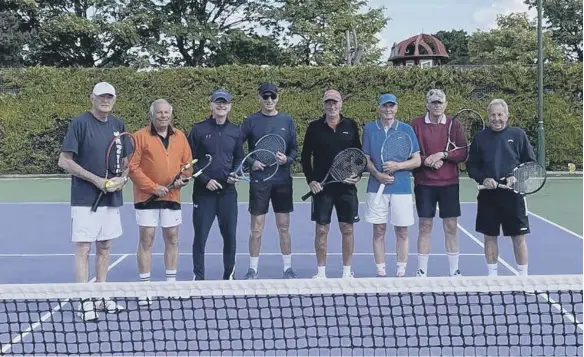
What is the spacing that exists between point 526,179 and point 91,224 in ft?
9.57

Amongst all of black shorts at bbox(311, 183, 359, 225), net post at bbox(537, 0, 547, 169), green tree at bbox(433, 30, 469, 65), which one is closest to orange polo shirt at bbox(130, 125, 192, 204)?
black shorts at bbox(311, 183, 359, 225)

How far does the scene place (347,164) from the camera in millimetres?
4625

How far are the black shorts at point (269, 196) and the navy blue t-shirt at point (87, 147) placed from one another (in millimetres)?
1207

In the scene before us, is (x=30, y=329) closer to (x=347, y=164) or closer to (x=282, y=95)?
(x=347, y=164)

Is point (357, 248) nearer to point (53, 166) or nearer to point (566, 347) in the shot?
point (566, 347)

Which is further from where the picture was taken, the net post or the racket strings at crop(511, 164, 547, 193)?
the net post

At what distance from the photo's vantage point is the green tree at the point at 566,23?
125ft

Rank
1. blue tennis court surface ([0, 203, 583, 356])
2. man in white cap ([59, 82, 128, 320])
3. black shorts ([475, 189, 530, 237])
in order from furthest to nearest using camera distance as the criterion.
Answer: black shorts ([475, 189, 530, 237]), man in white cap ([59, 82, 128, 320]), blue tennis court surface ([0, 203, 583, 356])

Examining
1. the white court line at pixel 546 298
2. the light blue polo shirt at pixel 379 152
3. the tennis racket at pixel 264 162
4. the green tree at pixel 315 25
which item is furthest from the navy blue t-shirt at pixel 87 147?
the green tree at pixel 315 25

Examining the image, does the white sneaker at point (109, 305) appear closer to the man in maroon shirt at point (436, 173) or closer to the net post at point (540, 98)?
the man in maroon shirt at point (436, 173)

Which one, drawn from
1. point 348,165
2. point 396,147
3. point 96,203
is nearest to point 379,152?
point 396,147

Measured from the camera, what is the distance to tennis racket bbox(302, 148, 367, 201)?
4594 millimetres

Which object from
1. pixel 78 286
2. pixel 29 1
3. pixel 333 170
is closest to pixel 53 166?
pixel 29 1

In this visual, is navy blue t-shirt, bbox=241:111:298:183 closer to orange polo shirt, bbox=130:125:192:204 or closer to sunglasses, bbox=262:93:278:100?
sunglasses, bbox=262:93:278:100
